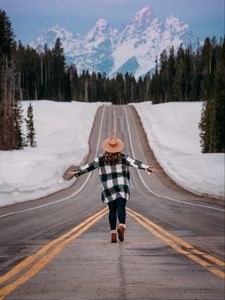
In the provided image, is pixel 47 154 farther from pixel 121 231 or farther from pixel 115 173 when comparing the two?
pixel 115 173

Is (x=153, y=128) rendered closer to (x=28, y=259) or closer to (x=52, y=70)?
(x=52, y=70)

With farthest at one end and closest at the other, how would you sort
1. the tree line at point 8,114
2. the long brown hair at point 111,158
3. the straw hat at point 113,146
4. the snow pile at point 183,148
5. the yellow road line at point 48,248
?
the tree line at point 8,114, the snow pile at point 183,148, the long brown hair at point 111,158, the straw hat at point 113,146, the yellow road line at point 48,248

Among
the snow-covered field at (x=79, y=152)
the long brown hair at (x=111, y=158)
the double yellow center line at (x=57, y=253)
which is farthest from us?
the snow-covered field at (x=79, y=152)

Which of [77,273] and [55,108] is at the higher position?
[55,108]

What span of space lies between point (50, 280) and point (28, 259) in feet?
5.24

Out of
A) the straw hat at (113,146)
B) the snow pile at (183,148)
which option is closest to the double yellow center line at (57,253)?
the straw hat at (113,146)

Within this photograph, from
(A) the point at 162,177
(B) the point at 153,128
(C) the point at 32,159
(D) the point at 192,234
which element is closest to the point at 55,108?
(B) the point at 153,128

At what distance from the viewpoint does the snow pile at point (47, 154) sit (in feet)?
115

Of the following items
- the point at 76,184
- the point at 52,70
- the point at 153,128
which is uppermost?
the point at 52,70

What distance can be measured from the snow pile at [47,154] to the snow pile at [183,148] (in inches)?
394

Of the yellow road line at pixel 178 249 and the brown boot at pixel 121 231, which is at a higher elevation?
the brown boot at pixel 121 231

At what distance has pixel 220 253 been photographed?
29.0ft

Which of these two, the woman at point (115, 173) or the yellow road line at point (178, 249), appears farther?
the woman at point (115, 173)

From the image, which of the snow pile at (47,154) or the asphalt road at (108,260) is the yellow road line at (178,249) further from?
the snow pile at (47,154)
